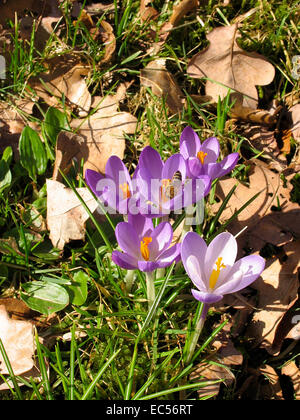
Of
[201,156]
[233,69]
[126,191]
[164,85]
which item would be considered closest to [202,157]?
[201,156]

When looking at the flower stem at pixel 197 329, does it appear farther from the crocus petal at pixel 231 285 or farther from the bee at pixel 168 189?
the bee at pixel 168 189

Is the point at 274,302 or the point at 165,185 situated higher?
the point at 165,185

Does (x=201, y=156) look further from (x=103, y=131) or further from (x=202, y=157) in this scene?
(x=103, y=131)

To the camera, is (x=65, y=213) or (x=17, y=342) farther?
(x=65, y=213)

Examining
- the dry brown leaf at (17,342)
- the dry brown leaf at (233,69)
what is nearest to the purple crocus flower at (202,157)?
the dry brown leaf at (233,69)

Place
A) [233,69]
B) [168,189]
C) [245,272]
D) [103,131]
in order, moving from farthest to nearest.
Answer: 1. [233,69]
2. [103,131]
3. [168,189]
4. [245,272]
